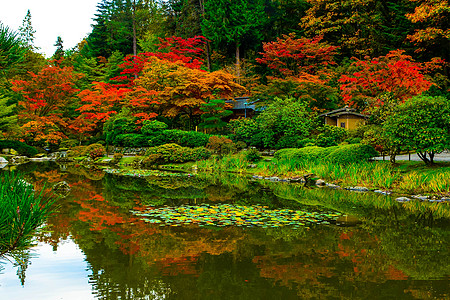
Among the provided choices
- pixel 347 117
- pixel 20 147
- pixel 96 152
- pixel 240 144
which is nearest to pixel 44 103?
pixel 20 147

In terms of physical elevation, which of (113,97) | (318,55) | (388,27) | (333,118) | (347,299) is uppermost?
(388,27)

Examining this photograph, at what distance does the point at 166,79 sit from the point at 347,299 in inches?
900

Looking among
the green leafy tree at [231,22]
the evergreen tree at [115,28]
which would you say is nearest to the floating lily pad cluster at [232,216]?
the green leafy tree at [231,22]

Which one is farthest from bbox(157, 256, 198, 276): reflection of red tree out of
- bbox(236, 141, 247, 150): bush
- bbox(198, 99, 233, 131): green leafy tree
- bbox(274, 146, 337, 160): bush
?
bbox(198, 99, 233, 131): green leafy tree

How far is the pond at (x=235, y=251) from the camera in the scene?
384 cm

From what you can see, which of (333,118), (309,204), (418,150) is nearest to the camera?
(309,204)

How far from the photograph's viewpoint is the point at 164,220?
691cm

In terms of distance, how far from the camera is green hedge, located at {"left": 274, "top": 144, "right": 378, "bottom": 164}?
12.9 m

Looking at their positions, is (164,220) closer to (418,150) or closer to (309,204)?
(309,204)

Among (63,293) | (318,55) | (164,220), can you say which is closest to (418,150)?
(164,220)

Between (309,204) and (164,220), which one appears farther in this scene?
(309,204)

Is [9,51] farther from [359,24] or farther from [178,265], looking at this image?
[359,24]

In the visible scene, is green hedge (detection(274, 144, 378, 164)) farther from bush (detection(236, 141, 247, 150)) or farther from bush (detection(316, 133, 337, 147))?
bush (detection(236, 141, 247, 150))

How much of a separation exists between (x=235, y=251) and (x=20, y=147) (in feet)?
77.7
